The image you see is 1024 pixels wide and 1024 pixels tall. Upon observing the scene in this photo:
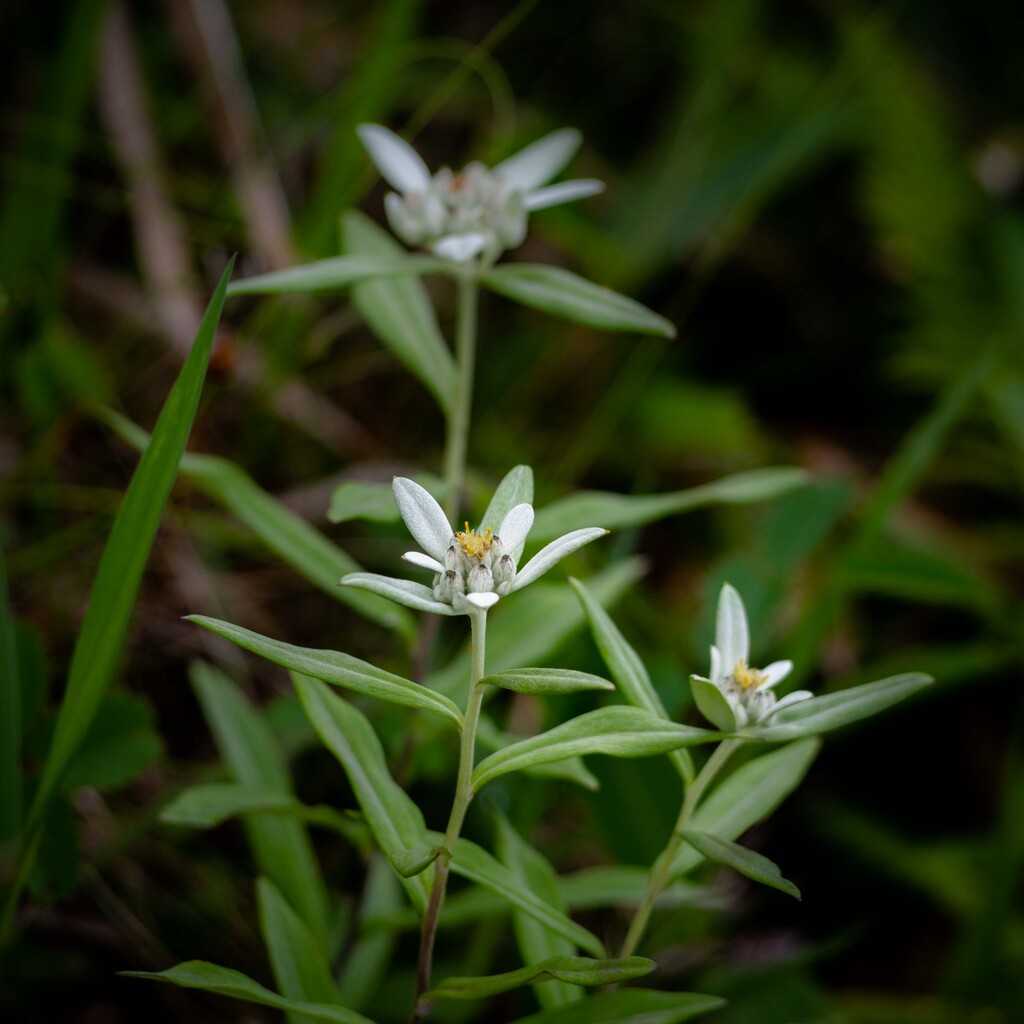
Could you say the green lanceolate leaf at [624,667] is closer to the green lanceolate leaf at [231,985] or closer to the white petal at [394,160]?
the green lanceolate leaf at [231,985]

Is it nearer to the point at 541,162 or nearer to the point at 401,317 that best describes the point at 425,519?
the point at 401,317

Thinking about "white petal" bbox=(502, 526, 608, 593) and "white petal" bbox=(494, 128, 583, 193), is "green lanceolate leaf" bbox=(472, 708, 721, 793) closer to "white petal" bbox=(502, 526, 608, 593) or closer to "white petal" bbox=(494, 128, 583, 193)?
"white petal" bbox=(502, 526, 608, 593)

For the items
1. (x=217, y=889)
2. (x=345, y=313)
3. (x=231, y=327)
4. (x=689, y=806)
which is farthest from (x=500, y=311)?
(x=689, y=806)

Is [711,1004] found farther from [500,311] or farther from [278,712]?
[500,311]

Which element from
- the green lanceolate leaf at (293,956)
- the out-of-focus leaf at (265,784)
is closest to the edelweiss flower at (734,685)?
the green lanceolate leaf at (293,956)

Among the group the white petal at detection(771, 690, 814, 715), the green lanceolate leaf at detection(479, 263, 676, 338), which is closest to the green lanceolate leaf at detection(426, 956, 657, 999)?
the white petal at detection(771, 690, 814, 715)

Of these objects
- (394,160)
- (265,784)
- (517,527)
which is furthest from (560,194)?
(265,784)
